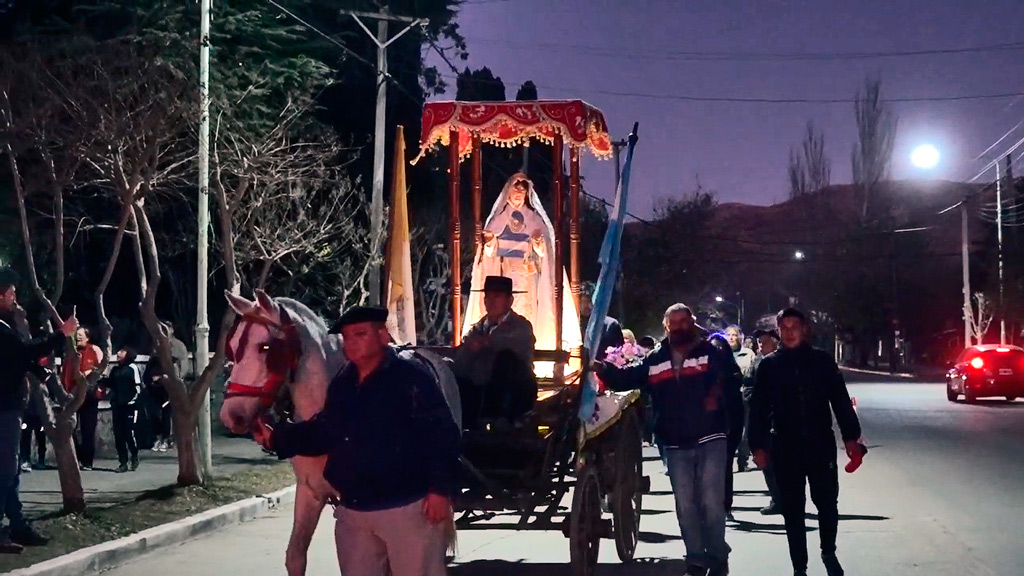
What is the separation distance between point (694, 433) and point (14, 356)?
16.7 ft

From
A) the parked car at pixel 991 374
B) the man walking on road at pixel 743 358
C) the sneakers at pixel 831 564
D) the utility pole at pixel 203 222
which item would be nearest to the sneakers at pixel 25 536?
the utility pole at pixel 203 222

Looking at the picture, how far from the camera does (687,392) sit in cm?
887

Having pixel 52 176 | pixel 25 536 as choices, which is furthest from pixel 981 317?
pixel 25 536

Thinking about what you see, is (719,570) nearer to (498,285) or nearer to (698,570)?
(698,570)

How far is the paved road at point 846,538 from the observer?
9953 mm

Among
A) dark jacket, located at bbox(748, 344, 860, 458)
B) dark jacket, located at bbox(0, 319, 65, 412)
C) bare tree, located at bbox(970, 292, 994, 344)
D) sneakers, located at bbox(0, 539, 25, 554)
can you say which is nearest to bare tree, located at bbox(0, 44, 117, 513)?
dark jacket, located at bbox(0, 319, 65, 412)

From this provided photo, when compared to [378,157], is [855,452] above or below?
below

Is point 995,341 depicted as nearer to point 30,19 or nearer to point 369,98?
point 369,98

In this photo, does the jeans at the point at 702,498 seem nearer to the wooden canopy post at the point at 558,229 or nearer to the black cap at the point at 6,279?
the wooden canopy post at the point at 558,229

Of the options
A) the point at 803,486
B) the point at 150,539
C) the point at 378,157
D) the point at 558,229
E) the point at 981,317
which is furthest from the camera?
the point at 981,317

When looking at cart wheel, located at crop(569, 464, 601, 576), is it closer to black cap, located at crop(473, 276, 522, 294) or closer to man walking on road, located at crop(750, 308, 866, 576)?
man walking on road, located at crop(750, 308, 866, 576)

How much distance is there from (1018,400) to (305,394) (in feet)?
111

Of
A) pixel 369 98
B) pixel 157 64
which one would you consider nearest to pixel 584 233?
pixel 369 98

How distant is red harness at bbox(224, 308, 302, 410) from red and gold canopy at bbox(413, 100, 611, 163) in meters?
5.60
